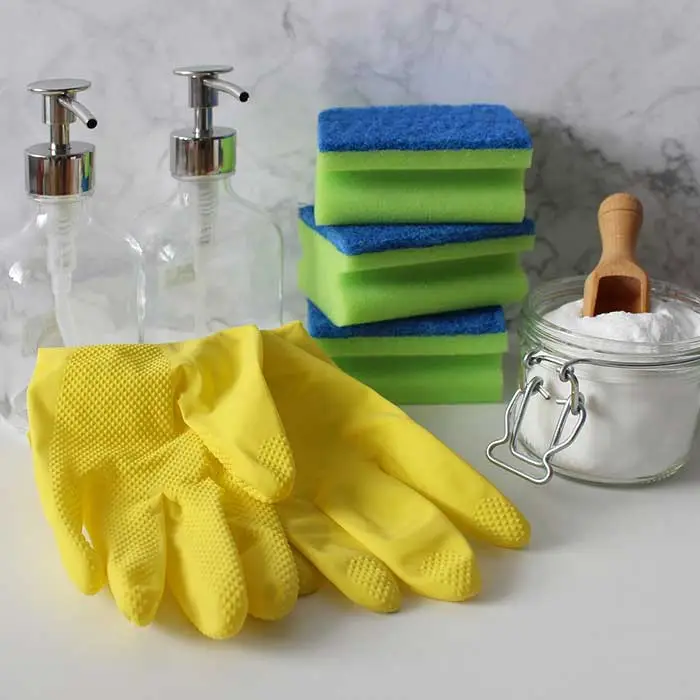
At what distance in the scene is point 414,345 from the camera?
0.91m

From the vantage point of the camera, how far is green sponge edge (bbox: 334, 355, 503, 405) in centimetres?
93

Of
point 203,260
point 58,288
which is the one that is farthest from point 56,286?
point 203,260

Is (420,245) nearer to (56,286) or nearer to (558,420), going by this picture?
(558,420)

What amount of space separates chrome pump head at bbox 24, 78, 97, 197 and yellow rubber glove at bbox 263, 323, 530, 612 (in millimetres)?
189

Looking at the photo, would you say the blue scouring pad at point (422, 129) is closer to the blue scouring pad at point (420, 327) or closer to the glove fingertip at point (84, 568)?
the blue scouring pad at point (420, 327)

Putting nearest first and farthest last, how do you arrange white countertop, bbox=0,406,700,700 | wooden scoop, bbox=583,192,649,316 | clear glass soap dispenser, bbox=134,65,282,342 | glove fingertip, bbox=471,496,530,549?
white countertop, bbox=0,406,700,700 < glove fingertip, bbox=471,496,530,549 < wooden scoop, bbox=583,192,649,316 < clear glass soap dispenser, bbox=134,65,282,342

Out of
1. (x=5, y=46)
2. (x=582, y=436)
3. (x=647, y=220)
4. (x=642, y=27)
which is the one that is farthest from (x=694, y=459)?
(x=5, y=46)

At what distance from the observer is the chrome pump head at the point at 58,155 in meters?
0.80

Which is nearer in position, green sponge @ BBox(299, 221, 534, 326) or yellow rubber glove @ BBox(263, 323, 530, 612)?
yellow rubber glove @ BBox(263, 323, 530, 612)

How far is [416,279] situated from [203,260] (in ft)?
0.65

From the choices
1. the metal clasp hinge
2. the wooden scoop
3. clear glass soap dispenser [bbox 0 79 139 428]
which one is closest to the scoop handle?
the wooden scoop

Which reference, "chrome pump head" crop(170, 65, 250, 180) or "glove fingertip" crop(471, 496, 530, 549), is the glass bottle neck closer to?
"chrome pump head" crop(170, 65, 250, 180)

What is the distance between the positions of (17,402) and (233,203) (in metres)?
0.26

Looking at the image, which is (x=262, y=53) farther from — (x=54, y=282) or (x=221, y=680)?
(x=221, y=680)
